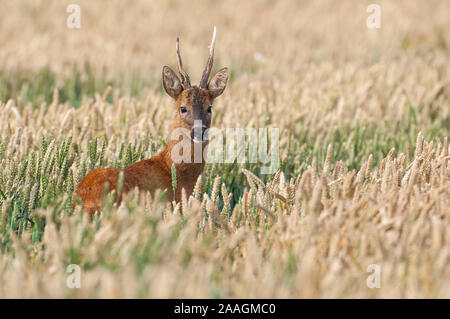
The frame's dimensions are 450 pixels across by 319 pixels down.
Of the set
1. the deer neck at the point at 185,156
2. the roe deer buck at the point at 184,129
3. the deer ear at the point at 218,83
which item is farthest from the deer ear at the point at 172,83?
the deer neck at the point at 185,156

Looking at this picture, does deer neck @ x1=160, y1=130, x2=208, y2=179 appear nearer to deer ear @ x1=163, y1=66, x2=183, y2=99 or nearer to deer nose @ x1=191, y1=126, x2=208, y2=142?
deer nose @ x1=191, y1=126, x2=208, y2=142

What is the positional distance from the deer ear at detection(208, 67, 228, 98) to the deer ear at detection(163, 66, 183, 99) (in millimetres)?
228

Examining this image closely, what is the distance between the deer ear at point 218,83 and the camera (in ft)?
15.7

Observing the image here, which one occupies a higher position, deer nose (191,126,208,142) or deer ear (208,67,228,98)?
deer ear (208,67,228,98)

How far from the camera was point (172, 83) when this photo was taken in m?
4.74

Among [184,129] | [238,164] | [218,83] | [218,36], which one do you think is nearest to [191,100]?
[184,129]

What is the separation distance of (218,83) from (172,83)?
359 millimetres

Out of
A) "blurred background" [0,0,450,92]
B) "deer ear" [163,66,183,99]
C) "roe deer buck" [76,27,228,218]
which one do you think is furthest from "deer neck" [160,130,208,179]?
"blurred background" [0,0,450,92]

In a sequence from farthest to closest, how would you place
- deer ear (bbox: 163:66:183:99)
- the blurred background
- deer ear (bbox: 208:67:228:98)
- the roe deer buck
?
1. the blurred background
2. deer ear (bbox: 208:67:228:98)
3. deer ear (bbox: 163:66:183:99)
4. the roe deer buck

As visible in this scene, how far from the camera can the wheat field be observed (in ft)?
10.0

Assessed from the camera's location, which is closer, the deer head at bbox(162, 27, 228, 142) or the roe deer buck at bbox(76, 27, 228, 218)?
the roe deer buck at bbox(76, 27, 228, 218)

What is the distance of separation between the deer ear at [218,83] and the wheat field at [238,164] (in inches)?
25.3
